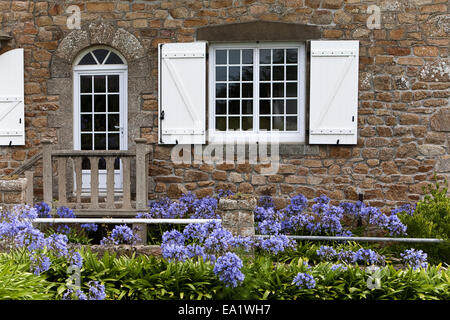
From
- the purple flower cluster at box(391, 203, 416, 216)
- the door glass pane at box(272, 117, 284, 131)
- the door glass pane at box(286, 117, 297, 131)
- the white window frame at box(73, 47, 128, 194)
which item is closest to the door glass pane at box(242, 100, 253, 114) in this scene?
the door glass pane at box(272, 117, 284, 131)

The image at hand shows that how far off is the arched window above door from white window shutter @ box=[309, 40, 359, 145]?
2874 millimetres

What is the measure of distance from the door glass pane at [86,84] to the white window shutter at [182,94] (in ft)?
3.68

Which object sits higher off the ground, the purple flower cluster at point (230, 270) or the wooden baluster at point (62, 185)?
the wooden baluster at point (62, 185)

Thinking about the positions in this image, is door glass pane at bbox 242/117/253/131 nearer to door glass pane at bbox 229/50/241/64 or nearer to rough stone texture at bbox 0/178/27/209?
door glass pane at bbox 229/50/241/64

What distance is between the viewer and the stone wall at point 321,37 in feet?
21.4

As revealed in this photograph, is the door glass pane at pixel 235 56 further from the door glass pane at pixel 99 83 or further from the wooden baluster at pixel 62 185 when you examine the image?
the wooden baluster at pixel 62 185

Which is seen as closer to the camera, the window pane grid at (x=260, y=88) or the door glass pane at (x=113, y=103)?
the window pane grid at (x=260, y=88)

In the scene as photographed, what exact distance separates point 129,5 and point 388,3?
12.1 feet

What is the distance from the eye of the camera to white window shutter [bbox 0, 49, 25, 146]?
274 inches

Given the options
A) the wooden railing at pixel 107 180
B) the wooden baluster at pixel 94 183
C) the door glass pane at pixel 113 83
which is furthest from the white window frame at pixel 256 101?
the wooden baluster at pixel 94 183

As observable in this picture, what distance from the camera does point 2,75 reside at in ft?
22.9

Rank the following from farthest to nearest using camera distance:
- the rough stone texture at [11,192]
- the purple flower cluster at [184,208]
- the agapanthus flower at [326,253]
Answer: the purple flower cluster at [184,208] → the rough stone texture at [11,192] → the agapanthus flower at [326,253]

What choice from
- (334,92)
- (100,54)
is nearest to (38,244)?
(100,54)

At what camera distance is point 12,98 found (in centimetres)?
697
